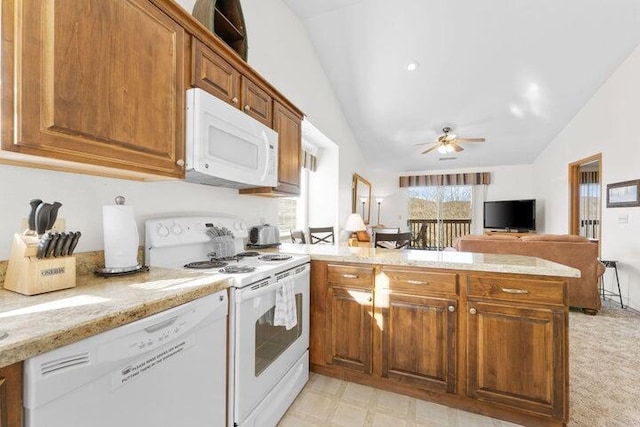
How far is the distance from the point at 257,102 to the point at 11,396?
67.6 inches

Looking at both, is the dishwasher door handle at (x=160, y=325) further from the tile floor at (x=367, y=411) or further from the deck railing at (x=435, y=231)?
the deck railing at (x=435, y=231)

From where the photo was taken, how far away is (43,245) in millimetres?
944

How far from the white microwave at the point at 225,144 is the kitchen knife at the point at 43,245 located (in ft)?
1.90

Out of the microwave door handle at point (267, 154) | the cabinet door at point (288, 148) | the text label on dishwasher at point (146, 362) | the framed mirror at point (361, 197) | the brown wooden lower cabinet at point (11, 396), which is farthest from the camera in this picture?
the framed mirror at point (361, 197)

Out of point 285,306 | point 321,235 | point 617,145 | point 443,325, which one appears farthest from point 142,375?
point 617,145

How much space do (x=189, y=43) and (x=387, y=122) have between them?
4538mm

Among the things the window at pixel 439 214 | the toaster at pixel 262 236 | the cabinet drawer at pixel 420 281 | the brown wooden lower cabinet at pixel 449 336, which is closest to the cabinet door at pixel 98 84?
the toaster at pixel 262 236

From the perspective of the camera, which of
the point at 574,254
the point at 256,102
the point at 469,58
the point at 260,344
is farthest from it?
the point at 469,58

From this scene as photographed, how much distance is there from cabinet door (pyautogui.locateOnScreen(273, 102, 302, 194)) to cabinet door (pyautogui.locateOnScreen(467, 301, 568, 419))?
1.56 meters

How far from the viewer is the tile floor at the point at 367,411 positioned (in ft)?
5.21

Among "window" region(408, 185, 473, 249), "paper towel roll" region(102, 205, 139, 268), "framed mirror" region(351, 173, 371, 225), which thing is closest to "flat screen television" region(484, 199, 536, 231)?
"window" region(408, 185, 473, 249)

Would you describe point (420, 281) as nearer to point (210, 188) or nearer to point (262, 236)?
point (262, 236)

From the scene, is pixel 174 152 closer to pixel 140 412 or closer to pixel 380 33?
pixel 140 412

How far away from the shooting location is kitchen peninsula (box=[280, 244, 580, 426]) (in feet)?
Result: 4.88
